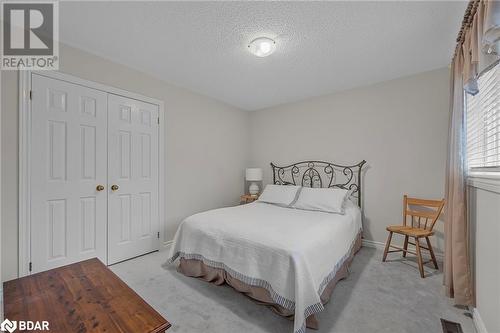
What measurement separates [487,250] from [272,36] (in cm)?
236

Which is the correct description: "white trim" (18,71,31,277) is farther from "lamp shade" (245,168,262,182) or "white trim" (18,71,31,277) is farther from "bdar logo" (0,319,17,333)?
"lamp shade" (245,168,262,182)

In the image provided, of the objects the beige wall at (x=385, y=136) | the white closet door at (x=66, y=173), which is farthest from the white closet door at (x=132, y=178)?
the beige wall at (x=385, y=136)

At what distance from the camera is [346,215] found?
2691 mm

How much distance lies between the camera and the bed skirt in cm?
166

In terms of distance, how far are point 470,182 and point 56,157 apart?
384 centimetres

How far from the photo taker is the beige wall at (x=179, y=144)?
6.36ft

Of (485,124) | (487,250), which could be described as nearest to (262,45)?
(485,124)

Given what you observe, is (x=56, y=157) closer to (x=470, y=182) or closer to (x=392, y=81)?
(x=470, y=182)

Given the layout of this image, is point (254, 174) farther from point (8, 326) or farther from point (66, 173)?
point (8, 326)

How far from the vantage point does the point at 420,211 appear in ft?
9.19

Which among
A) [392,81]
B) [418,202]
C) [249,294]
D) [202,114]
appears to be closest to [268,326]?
[249,294]

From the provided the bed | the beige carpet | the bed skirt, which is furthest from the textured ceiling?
the beige carpet

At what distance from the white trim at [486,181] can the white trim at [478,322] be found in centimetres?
93

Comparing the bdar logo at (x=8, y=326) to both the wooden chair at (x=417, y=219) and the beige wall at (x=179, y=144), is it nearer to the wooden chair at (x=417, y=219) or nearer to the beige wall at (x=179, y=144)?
the beige wall at (x=179, y=144)
